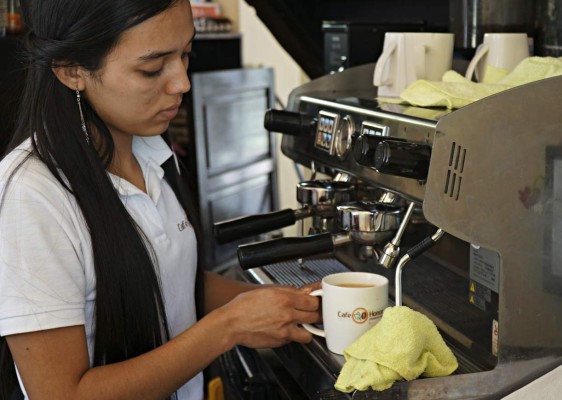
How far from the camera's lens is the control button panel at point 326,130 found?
134cm

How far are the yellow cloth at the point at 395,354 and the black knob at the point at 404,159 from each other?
16 cm

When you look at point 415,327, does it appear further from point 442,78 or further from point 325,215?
point 442,78

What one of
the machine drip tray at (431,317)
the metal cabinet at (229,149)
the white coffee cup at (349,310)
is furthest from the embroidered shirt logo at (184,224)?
the metal cabinet at (229,149)

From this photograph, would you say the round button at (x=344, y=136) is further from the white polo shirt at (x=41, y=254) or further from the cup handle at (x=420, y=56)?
the white polo shirt at (x=41, y=254)

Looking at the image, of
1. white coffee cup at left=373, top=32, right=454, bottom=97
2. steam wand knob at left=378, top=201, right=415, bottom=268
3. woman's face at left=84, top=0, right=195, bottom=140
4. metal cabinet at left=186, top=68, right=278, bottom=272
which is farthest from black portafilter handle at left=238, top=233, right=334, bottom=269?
metal cabinet at left=186, top=68, right=278, bottom=272

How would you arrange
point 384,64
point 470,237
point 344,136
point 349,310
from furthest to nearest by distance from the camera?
point 384,64 < point 344,136 < point 349,310 < point 470,237

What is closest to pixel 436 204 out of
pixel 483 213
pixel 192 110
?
pixel 483 213

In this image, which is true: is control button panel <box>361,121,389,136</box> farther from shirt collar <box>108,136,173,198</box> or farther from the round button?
shirt collar <box>108,136,173,198</box>

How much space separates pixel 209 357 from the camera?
114 cm

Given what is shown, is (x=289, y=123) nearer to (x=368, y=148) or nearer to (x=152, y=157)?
(x=152, y=157)

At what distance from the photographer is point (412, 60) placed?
1.41m

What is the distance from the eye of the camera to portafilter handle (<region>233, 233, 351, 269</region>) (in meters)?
1.21

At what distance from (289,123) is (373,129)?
11.2 inches

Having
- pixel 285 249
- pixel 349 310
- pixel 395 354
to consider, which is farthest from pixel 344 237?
pixel 395 354
